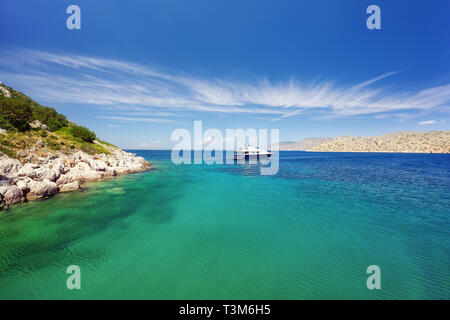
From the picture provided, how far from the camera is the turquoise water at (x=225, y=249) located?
5996mm

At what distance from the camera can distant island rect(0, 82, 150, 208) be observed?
14.8 meters

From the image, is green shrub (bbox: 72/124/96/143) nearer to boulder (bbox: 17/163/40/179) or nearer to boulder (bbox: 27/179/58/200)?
boulder (bbox: 17/163/40/179)

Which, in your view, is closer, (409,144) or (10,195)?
(10,195)

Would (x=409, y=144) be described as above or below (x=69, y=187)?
above

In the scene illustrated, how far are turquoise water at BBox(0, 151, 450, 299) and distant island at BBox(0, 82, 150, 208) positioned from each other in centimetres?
235

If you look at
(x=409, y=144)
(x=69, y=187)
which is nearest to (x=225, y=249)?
(x=69, y=187)

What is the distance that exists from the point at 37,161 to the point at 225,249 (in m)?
24.5

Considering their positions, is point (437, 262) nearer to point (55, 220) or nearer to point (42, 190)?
point (55, 220)

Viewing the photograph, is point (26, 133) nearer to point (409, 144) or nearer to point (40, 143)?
point (40, 143)

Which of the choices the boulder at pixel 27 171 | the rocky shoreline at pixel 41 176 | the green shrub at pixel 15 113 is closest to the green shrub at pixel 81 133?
the green shrub at pixel 15 113

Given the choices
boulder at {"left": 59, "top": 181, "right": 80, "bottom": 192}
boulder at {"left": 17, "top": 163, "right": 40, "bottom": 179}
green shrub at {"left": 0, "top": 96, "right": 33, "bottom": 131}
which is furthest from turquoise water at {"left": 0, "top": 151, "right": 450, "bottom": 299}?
green shrub at {"left": 0, "top": 96, "right": 33, "bottom": 131}

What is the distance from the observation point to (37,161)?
19.1 meters

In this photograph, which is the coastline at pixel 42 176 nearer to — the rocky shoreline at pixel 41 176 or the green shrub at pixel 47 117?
the rocky shoreline at pixel 41 176

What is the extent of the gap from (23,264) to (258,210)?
1346 centimetres
